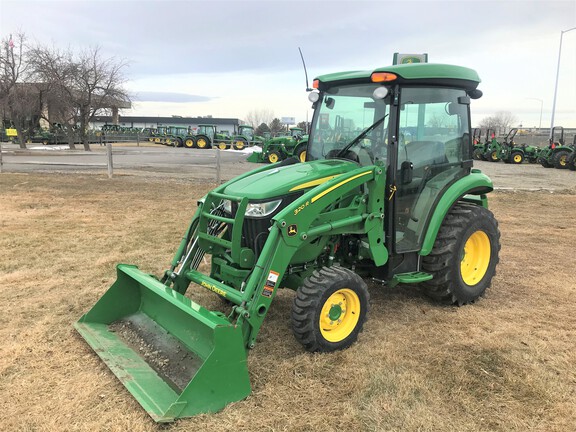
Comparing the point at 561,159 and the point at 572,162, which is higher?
the point at 561,159

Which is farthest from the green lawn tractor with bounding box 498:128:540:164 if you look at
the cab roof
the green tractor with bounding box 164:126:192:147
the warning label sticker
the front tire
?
the warning label sticker

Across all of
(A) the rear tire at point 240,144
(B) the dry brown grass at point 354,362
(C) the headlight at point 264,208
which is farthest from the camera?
(A) the rear tire at point 240,144

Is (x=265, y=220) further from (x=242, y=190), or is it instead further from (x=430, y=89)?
(x=430, y=89)

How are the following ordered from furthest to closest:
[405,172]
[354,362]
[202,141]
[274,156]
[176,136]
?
[176,136] < [202,141] < [274,156] < [405,172] < [354,362]

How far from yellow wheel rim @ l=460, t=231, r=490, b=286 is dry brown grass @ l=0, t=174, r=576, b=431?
0.28 metres

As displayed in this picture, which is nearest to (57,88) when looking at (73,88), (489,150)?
(73,88)

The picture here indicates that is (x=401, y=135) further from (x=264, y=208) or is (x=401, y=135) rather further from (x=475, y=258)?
(x=475, y=258)

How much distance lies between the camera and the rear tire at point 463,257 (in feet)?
13.8

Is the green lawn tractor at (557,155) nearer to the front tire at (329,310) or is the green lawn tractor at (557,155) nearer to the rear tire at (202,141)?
the front tire at (329,310)

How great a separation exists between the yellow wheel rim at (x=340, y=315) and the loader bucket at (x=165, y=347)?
75 cm

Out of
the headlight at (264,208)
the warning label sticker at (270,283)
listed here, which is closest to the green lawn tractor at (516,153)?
the headlight at (264,208)

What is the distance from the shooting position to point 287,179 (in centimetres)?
377

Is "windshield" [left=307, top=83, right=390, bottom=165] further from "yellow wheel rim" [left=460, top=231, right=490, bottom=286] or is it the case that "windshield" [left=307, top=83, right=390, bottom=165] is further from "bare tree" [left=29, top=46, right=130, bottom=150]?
"bare tree" [left=29, top=46, right=130, bottom=150]

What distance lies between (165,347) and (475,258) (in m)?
3.20
